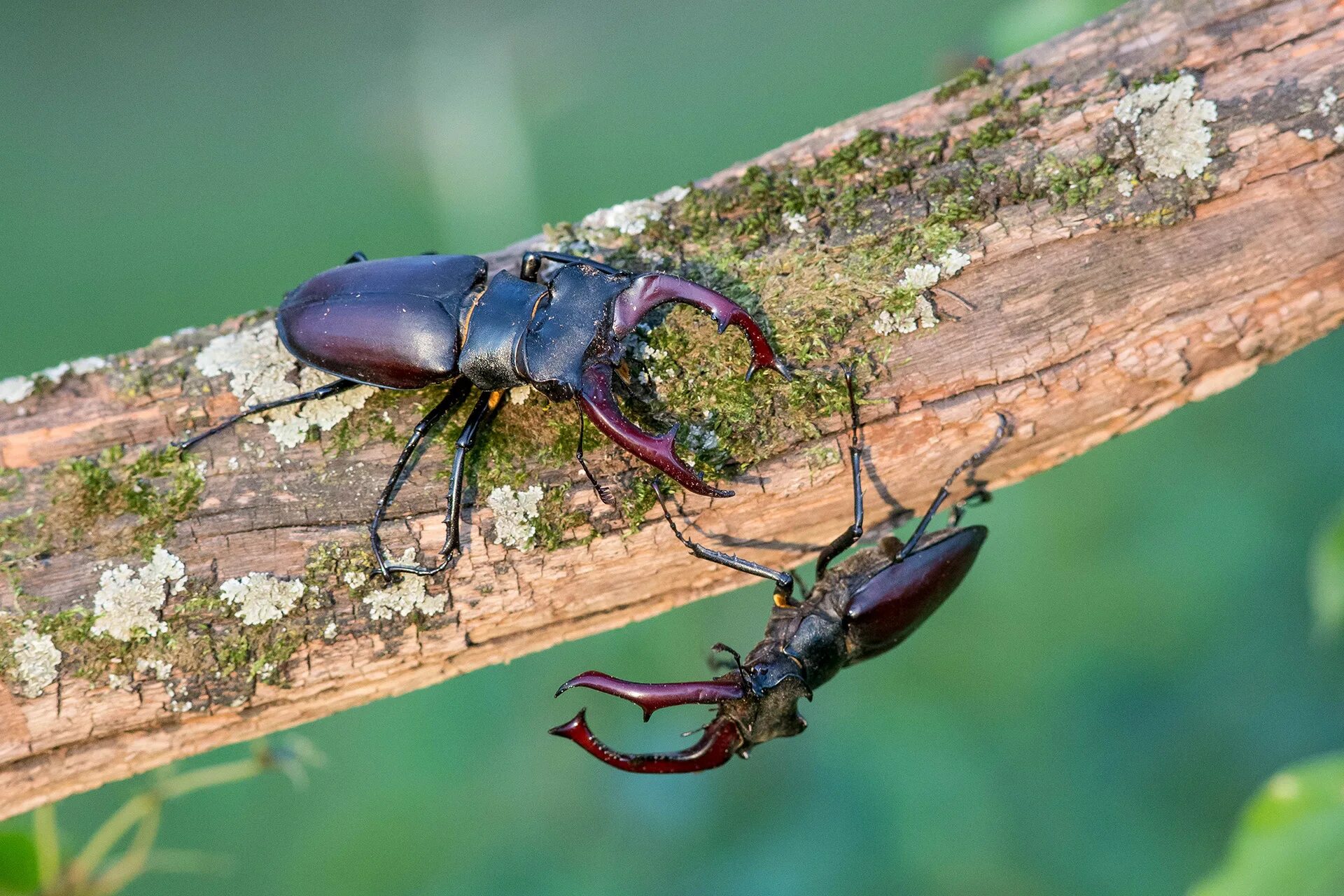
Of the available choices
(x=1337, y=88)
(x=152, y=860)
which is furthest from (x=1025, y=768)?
(x=152, y=860)

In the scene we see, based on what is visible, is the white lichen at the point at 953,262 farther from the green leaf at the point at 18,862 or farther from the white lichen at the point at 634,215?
the green leaf at the point at 18,862

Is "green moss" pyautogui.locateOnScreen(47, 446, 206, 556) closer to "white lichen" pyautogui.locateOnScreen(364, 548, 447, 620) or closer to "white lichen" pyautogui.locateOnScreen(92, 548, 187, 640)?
"white lichen" pyautogui.locateOnScreen(92, 548, 187, 640)

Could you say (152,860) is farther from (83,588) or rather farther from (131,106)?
(131,106)

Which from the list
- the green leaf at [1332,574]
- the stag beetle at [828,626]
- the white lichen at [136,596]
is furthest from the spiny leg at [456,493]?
the green leaf at [1332,574]

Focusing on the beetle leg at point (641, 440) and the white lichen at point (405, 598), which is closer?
the beetle leg at point (641, 440)

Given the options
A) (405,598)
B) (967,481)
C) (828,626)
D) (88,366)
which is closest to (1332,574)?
(967,481)

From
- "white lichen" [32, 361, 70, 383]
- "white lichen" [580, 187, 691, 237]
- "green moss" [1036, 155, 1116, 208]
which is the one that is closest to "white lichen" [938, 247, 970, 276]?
"green moss" [1036, 155, 1116, 208]
